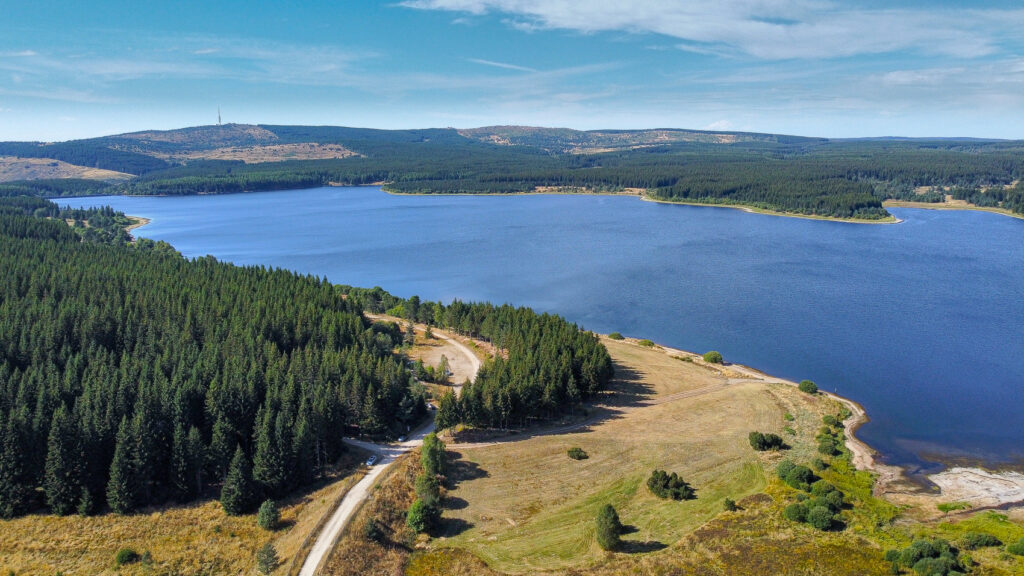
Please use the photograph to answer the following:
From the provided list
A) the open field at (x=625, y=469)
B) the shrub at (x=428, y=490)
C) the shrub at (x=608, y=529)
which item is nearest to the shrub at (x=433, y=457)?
the open field at (x=625, y=469)

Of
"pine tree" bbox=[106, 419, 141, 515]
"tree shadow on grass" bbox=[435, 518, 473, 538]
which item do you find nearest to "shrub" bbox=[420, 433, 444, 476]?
"tree shadow on grass" bbox=[435, 518, 473, 538]

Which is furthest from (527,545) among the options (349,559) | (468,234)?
(468,234)

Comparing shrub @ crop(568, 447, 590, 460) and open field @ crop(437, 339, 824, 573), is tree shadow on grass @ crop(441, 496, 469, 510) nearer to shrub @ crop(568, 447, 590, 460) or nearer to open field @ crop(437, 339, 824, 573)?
open field @ crop(437, 339, 824, 573)

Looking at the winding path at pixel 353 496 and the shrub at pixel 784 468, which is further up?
the shrub at pixel 784 468

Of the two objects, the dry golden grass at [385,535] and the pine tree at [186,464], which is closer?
the dry golden grass at [385,535]

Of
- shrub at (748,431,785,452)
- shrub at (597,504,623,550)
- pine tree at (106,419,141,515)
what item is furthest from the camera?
shrub at (748,431,785,452)

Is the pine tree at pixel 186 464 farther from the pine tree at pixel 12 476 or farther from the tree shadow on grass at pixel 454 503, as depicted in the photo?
the tree shadow on grass at pixel 454 503

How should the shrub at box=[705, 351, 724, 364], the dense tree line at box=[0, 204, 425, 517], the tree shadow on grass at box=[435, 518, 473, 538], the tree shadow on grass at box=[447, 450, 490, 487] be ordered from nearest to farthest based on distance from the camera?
1. the tree shadow on grass at box=[435, 518, 473, 538]
2. the dense tree line at box=[0, 204, 425, 517]
3. the tree shadow on grass at box=[447, 450, 490, 487]
4. the shrub at box=[705, 351, 724, 364]

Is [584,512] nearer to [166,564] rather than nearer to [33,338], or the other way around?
[166,564]
